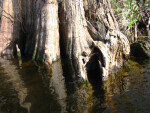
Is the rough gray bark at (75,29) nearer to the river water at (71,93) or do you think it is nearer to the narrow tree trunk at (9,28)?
the river water at (71,93)

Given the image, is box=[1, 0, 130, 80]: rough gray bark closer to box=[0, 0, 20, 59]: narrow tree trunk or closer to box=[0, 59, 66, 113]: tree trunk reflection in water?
box=[0, 59, 66, 113]: tree trunk reflection in water

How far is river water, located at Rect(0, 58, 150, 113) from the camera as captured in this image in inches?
117

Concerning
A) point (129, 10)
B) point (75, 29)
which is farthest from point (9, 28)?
point (129, 10)

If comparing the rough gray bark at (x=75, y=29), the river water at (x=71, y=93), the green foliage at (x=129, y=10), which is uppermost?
the green foliage at (x=129, y=10)

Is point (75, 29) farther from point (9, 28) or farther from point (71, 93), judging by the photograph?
point (9, 28)

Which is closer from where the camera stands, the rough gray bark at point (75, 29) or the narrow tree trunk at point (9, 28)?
the rough gray bark at point (75, 29)

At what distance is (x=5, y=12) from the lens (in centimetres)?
868

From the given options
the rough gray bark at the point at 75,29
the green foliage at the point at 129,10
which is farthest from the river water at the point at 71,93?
the green foliage at the point at 129,10

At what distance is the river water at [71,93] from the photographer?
297 cm

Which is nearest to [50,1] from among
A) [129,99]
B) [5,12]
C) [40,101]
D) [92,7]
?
[92,7]

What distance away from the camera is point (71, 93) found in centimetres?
362

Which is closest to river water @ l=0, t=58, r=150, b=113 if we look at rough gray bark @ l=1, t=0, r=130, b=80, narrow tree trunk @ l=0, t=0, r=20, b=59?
rough gray bark @ l=1, t=0, r=130, b=80

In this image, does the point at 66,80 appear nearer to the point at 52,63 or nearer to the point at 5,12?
the point at 52,63

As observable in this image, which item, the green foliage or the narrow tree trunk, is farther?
the green foliage
